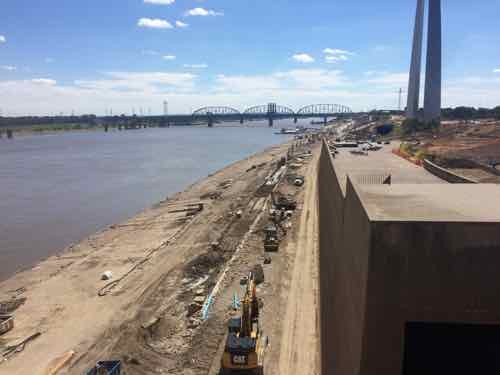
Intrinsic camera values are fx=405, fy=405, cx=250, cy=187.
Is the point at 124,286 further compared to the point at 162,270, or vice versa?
the point at 162,270

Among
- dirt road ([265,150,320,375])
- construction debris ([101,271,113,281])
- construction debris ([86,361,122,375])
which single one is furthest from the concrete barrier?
construction debris ([101,271,113,281])

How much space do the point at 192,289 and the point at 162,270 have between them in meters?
3.44

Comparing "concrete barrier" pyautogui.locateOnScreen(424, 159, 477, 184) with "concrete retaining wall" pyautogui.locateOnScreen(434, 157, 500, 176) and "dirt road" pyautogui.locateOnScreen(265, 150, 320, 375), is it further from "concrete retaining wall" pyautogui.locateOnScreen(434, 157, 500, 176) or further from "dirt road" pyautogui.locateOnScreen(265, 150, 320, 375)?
"dirt road" pyautogui.locateOnScreen(265, 150, 320, 375)

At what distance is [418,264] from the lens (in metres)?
5.64

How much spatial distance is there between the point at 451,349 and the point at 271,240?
56.7ft

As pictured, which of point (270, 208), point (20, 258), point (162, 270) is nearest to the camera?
point (162, 270)

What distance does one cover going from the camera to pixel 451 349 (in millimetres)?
6000

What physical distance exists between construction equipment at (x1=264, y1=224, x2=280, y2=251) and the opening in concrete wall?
16480 mm

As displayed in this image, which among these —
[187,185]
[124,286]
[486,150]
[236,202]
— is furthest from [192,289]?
[187,185]

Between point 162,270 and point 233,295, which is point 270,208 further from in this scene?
point 233,295

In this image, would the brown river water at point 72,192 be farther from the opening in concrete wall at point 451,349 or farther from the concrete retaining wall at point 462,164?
the concrete retaining wall at point 462,164

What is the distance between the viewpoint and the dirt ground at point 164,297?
1373 cm

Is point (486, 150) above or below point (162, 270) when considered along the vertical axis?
above

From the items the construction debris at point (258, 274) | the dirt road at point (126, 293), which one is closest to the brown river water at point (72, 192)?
the dirt road at point (126, 293)
